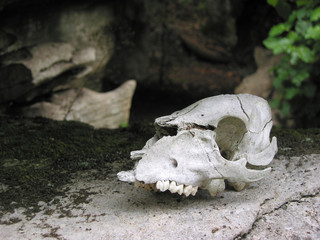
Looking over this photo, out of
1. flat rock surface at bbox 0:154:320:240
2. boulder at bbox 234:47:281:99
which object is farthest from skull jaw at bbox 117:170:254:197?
boulder at bbox 234:47:281:99

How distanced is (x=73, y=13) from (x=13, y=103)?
1.21 m

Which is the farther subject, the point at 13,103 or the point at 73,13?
the point at 73,13

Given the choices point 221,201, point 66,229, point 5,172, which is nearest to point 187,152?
point 221,201

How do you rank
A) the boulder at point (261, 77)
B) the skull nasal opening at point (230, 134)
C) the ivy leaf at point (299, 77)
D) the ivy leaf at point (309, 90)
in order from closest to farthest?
the skull nasal opening at point (230, 134)
the ivy leaf at point (299, 77)
the ivy leaf at point (309, 90)
the boulder at point (261, 77)

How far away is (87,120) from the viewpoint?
15.5 feet

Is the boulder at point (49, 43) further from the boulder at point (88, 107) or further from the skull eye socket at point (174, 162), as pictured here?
the skull eye socket at point (174, 162)

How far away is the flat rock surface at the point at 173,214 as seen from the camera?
193 cm

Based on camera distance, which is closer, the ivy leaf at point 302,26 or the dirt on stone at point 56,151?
the dirt on stone at point 56,151

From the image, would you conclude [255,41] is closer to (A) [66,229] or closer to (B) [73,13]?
(B) [73,13]

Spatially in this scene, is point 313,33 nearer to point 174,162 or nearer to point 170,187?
point 174,162

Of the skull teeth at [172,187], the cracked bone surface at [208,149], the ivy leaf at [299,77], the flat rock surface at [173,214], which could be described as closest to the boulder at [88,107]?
the ivy leaf at [299,77]

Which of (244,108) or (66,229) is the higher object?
(244,108)

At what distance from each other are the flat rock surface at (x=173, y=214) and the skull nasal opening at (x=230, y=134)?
0.78 ft

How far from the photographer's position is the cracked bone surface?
196 cm
